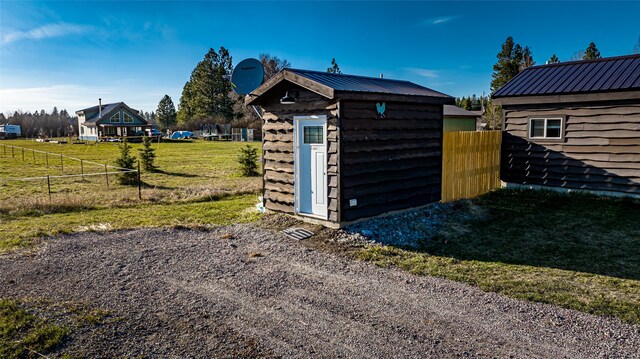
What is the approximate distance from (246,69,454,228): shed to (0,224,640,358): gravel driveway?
5.53ft

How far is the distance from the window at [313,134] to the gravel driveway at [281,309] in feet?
7.52

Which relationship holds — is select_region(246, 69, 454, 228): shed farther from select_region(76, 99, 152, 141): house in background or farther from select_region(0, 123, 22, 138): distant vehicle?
select_region(0, 123, 22, 138): distant vehicle

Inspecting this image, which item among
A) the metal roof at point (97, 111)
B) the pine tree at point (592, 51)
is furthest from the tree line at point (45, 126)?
the pine tree at point (592, 51)

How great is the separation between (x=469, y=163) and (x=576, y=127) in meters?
3.18

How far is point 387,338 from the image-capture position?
4387 mm

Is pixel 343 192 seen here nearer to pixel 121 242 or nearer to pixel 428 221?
pixel 428 221

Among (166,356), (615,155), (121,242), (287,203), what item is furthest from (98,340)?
(615,155)

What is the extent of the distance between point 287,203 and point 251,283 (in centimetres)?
360

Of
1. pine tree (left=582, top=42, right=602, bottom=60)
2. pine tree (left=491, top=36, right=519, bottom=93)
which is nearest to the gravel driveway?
pine tree (left=491, top=36, right=519, bottom=93)

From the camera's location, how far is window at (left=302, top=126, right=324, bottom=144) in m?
8.57

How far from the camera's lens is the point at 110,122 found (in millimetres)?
58281

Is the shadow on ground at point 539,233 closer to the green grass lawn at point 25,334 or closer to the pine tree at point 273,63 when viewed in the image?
the green grass lawn at point 25,334

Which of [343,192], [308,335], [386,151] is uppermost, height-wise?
[386,151]

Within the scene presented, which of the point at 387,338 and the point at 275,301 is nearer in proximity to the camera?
the point at 387,338
